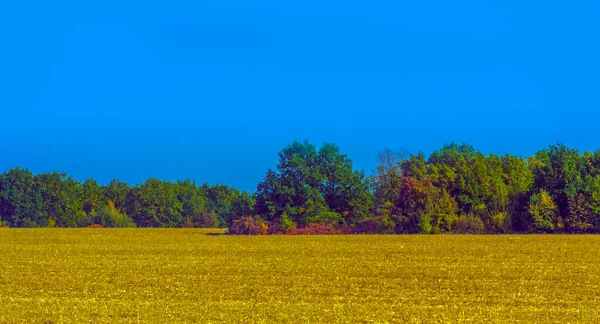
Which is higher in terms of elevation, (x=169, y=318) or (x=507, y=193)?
(x=507, y=193)

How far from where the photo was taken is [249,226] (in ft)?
139

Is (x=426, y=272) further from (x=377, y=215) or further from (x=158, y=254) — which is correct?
(x=377, y=215)

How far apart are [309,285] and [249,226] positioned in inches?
1026

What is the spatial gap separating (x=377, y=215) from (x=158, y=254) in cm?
2007

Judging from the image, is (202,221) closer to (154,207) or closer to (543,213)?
(154,207)

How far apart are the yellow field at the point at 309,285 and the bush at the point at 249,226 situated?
14.4m

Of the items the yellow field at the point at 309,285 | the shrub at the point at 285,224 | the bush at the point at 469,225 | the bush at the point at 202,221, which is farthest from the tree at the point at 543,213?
the bush at the point at 202,221

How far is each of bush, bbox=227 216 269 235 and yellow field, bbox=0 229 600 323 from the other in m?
14.4

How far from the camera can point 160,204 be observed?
7938cm

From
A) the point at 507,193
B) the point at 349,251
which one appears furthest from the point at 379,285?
the point at 507,193

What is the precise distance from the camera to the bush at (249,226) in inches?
1663

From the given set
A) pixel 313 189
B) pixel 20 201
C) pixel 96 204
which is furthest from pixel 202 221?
pixel 313 189

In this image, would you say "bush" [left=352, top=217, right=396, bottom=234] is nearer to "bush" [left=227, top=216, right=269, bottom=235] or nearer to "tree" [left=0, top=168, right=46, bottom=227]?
"bush" [left=227, top=216, right=269, bottom=235]

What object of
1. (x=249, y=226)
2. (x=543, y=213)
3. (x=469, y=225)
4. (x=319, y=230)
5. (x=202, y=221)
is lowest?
(x=469, y=225)
